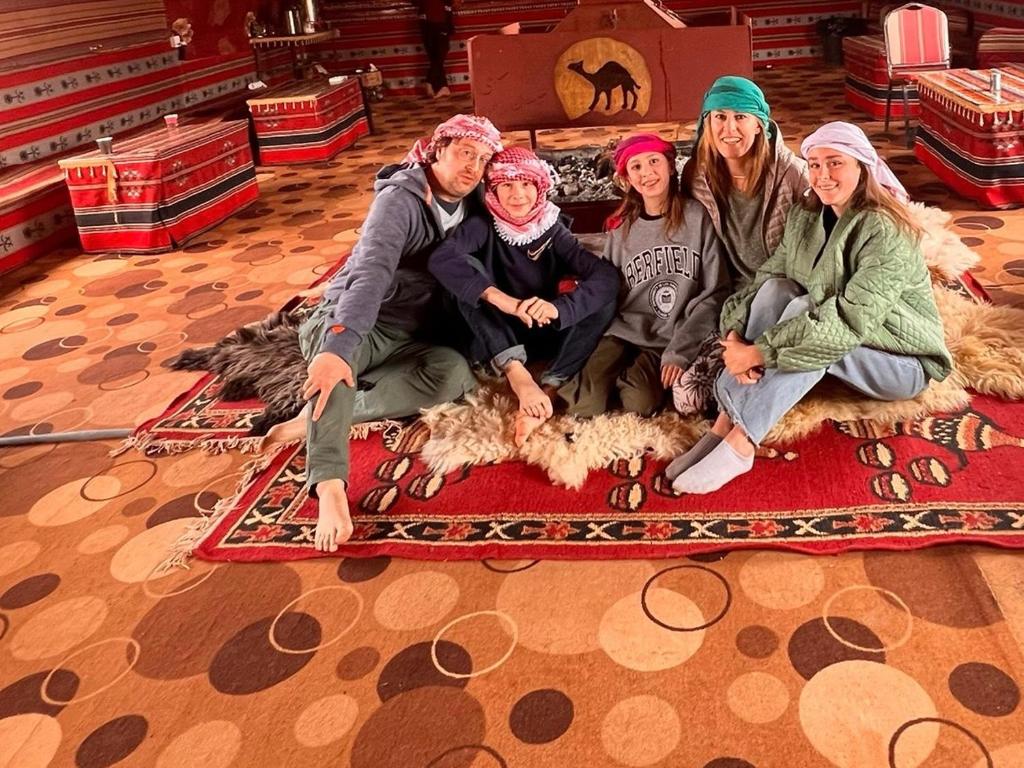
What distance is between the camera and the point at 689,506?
5.91ft

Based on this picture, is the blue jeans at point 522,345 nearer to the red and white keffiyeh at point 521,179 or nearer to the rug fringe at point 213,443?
the red and white keffiyeh at point 521,179

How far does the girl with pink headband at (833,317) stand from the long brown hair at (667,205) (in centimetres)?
29

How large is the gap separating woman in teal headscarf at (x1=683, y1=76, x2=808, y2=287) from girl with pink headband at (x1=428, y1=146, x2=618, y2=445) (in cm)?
32

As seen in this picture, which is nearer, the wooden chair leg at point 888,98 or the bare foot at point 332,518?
the bare foot at point 332,518

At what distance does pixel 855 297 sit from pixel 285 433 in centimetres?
146

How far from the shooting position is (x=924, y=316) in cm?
191

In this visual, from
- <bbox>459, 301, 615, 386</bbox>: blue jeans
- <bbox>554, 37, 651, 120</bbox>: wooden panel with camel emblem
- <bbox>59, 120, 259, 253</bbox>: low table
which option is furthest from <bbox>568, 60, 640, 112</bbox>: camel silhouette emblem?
<bbox>59, 120, 259, 253</bbox>: low table

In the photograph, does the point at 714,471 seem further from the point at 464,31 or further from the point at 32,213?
the point at 464,31

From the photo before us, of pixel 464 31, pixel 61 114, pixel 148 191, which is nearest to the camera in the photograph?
pixel 148 191

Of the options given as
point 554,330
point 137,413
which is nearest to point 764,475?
point 554,330

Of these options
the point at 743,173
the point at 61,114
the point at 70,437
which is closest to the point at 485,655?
the point at 743,173

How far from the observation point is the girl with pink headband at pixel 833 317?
5.86 feet

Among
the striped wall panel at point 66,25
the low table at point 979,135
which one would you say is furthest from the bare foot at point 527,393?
the striped wall panel at point 66,25

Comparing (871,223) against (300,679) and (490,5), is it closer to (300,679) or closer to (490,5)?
(300,679)
